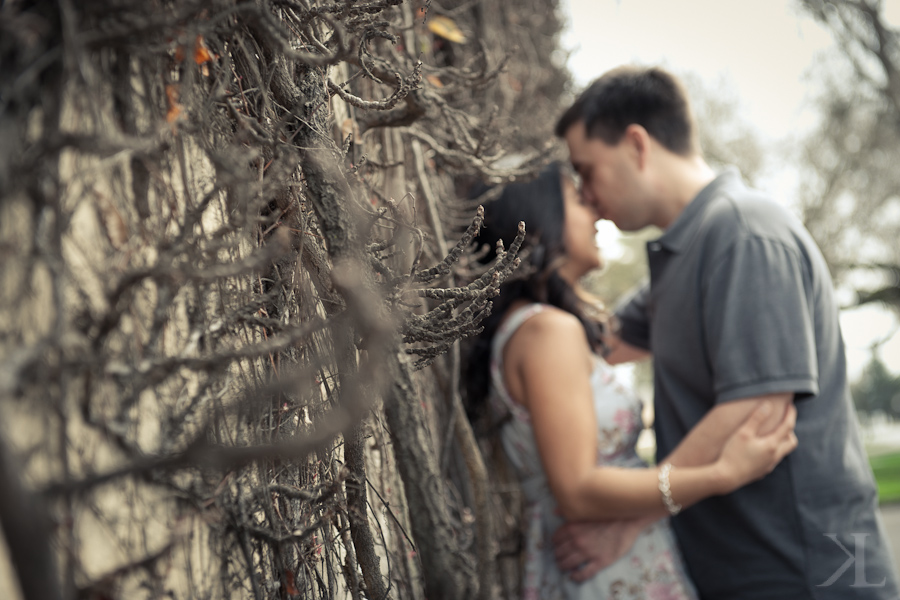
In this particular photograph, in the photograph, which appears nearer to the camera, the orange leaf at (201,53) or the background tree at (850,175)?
the orange leaf at (201,53)

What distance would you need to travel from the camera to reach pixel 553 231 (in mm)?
2305

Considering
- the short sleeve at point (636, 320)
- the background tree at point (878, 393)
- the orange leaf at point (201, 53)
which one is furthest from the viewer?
the background tree at point (878, 393)

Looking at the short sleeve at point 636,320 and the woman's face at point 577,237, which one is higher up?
the woman's face at point 577,237

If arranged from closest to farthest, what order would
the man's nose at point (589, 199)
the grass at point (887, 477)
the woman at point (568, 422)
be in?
1. the woman at point (568, 422)
2. the man's nose at point (589, 199)
3. the grass at point (887, 477)

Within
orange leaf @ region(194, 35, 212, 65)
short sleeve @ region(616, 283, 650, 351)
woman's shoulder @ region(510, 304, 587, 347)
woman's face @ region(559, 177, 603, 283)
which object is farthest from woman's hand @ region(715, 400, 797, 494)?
orange leaf @ region(194, 35, 212, 65)

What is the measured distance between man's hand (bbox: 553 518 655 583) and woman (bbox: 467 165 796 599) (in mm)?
39

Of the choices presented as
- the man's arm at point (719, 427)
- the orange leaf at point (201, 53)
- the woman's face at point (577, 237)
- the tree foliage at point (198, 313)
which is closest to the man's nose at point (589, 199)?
the woman's face at point (577, 237)

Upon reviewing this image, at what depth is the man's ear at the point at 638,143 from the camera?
92.9 inches

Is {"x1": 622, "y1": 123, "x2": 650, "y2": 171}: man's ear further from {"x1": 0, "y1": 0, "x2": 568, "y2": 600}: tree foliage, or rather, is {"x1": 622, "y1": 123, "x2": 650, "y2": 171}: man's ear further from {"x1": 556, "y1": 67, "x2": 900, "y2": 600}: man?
{"x1": 0, "y1": 0, "x2": 568, "y2": 600}: tree foliage

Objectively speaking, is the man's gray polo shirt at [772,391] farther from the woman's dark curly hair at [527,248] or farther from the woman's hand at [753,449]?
the woman's dark curly hair at [527,248]

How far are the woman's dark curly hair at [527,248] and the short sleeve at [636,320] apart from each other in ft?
1.59

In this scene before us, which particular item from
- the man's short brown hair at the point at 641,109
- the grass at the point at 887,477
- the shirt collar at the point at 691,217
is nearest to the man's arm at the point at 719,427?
the shirt collar at the point at 691,217

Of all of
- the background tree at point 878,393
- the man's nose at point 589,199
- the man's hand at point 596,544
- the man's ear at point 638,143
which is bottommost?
the background tree at point 878,393

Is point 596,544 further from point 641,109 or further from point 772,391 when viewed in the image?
point 641,109
